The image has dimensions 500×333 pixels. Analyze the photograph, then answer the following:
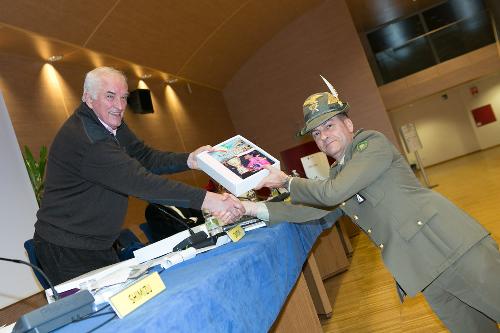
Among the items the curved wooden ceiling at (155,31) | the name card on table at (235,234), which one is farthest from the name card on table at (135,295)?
the curved wooden ceiling at (155,31)

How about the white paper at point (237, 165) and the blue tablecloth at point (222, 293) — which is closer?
the blue tablecloth at point (222, 293)

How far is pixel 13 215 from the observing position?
4.25m

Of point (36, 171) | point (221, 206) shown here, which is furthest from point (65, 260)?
point (36, 171)

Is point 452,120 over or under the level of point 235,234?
under

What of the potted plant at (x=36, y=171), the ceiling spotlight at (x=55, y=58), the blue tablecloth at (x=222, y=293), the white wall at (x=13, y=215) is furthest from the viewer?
the ceiling spotlight at (x=55, y=58)

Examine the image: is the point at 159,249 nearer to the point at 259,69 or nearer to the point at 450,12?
the point at 259,69

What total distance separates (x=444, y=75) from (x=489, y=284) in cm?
1148

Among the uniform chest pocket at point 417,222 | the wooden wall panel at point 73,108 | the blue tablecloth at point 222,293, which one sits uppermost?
the wooden wall panel at point 73,108

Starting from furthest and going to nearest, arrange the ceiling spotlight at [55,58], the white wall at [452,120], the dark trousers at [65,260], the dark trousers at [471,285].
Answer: the white wall at [452,120] → the ceiling spotlight at [55,58] → the dark trousers at [65,260] → the dark trousers at [471,285]

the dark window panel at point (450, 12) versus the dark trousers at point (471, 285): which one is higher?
the dark window panel at point (450, 12)

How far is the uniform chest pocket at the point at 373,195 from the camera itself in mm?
1842

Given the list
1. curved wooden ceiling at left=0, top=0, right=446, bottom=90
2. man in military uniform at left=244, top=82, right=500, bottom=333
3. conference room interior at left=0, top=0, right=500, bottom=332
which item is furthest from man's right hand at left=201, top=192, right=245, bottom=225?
curved wooden ceiling at left=0, top=0, right=446, bottom=90

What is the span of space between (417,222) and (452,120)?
61.3 ft

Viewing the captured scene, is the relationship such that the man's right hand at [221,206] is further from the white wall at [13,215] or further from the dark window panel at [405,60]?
the dark window panel at [405,60]
